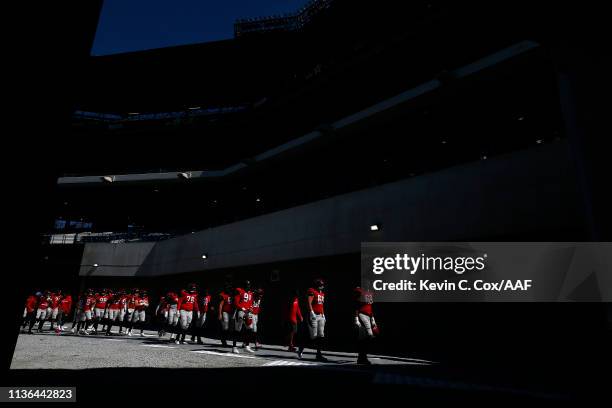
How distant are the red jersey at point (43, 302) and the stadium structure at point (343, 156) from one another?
6.48 m

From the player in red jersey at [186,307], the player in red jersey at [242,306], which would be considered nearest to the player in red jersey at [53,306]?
the player in red jersey at [186,307]

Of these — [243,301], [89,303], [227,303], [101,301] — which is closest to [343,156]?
[227,303]

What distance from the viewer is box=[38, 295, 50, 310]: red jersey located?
16359 millimetres

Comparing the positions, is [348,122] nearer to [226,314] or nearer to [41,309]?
Result: [226,314]

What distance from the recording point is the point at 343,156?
62.8 feet

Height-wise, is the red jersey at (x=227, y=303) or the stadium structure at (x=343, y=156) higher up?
the stadium structure at (x=343, y=156)

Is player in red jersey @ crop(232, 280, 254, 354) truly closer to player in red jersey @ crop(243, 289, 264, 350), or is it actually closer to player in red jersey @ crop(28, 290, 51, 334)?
player in red jersey @ crop(243, 289, 264, 350)

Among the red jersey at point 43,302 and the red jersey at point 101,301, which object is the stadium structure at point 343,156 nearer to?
the red jersey at point 101,301

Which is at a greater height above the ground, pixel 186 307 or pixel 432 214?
pixel 432 214

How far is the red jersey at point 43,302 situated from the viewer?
16.4 metres

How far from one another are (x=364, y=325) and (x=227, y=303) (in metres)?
5.26

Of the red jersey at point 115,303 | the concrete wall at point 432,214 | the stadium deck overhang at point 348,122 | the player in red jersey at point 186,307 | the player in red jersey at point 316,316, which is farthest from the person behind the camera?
the red jersey at point 115,303

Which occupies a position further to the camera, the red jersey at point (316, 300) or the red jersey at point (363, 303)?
the red jersey at point (316, 300)

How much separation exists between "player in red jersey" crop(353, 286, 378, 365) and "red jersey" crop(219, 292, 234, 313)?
179 inches
